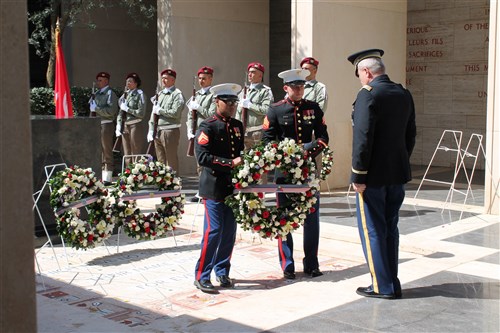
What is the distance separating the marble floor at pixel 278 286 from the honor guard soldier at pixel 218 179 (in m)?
0.27

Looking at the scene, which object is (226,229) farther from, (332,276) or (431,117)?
(431,117)

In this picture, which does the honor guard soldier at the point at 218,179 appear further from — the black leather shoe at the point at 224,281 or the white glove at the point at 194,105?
the white glove at the point at 194,105

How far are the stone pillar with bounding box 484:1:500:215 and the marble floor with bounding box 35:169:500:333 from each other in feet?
0.95

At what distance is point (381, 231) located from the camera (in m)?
6.20

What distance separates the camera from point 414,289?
6.45 metres

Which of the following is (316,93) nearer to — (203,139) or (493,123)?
(493,123)

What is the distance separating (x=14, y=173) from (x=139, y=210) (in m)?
5.16

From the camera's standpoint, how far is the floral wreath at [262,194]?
272 inches

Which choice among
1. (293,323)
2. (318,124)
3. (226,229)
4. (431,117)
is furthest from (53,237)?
(431,117)

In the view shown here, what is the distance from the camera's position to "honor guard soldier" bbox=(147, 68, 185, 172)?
12438 millimetres

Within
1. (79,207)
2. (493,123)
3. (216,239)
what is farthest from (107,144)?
(216,239)

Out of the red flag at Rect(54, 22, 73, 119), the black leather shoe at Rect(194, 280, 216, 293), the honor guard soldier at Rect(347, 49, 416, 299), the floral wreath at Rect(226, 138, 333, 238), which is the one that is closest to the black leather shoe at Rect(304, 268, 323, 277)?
the floral wreath at Rect(226, 138, 333, 238)

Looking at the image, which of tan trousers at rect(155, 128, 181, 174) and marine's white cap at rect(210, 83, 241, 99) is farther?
tan trousers at rect(155, 128, 181, 174)

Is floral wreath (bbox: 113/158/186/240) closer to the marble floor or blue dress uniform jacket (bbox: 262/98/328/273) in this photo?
the marble floor
